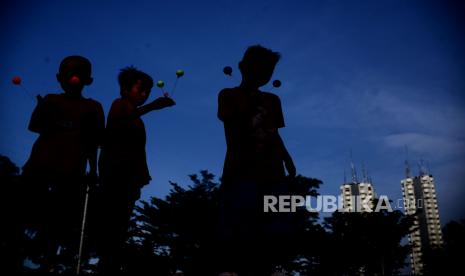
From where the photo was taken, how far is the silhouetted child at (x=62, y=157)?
270 centimetres

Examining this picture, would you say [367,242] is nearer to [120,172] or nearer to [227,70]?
[227,70]

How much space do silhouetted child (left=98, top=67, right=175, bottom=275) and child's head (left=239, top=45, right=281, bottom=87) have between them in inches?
32.7

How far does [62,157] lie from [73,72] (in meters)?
0.90

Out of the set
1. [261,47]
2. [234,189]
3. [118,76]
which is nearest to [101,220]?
[234,189]

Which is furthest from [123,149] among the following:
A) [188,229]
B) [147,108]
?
[188,229]

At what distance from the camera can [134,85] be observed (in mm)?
3646

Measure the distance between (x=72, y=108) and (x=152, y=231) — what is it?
42.2 feet

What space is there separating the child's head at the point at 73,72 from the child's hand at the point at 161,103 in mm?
753

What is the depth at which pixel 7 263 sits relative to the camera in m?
2.42

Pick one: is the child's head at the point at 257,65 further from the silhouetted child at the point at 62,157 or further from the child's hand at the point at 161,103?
the silhouetted child at the point at 62,157

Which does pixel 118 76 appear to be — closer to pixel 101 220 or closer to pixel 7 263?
pixel 101 220

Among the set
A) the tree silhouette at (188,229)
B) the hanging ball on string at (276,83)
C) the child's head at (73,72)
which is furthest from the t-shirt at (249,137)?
the tree silhouette at (188,229)

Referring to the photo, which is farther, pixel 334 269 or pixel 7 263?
pixel 334 269

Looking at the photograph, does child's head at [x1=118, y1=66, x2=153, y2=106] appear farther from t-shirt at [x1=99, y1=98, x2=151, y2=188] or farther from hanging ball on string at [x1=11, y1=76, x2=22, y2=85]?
hanging ball on string at [x1=11, y1=76, x2=22, y2=85]
